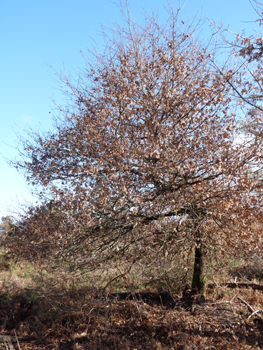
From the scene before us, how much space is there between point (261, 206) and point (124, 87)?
4.44 meters

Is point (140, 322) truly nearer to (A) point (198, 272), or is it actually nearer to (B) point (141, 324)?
(B) point (141, 324)

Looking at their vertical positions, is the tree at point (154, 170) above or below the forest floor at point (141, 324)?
above

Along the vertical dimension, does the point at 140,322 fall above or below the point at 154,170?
below

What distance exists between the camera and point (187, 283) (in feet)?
28.3

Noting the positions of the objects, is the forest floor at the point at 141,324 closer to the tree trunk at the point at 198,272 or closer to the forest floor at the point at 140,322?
the forest floor at the point at 140,322

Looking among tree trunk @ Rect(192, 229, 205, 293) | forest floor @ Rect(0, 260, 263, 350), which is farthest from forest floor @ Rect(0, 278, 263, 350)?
tree trunk @ Rect(192, 229, 205, 293)

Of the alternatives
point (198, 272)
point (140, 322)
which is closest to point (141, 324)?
point (140, 322)

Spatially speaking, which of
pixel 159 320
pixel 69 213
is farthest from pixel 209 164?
pixel 159 320

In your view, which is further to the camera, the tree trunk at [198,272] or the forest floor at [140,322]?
the tree trunk at [198,272]

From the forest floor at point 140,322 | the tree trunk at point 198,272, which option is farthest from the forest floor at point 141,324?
the tree trunk at point 198,272

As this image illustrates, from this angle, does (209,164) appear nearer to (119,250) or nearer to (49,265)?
(119,250)

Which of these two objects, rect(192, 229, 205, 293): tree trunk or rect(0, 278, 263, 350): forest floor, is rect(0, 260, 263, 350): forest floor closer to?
rect(0, 278, 263, 350): forest floor

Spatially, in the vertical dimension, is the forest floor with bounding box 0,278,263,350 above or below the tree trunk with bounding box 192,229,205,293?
below

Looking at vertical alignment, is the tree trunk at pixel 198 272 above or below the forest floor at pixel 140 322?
above
